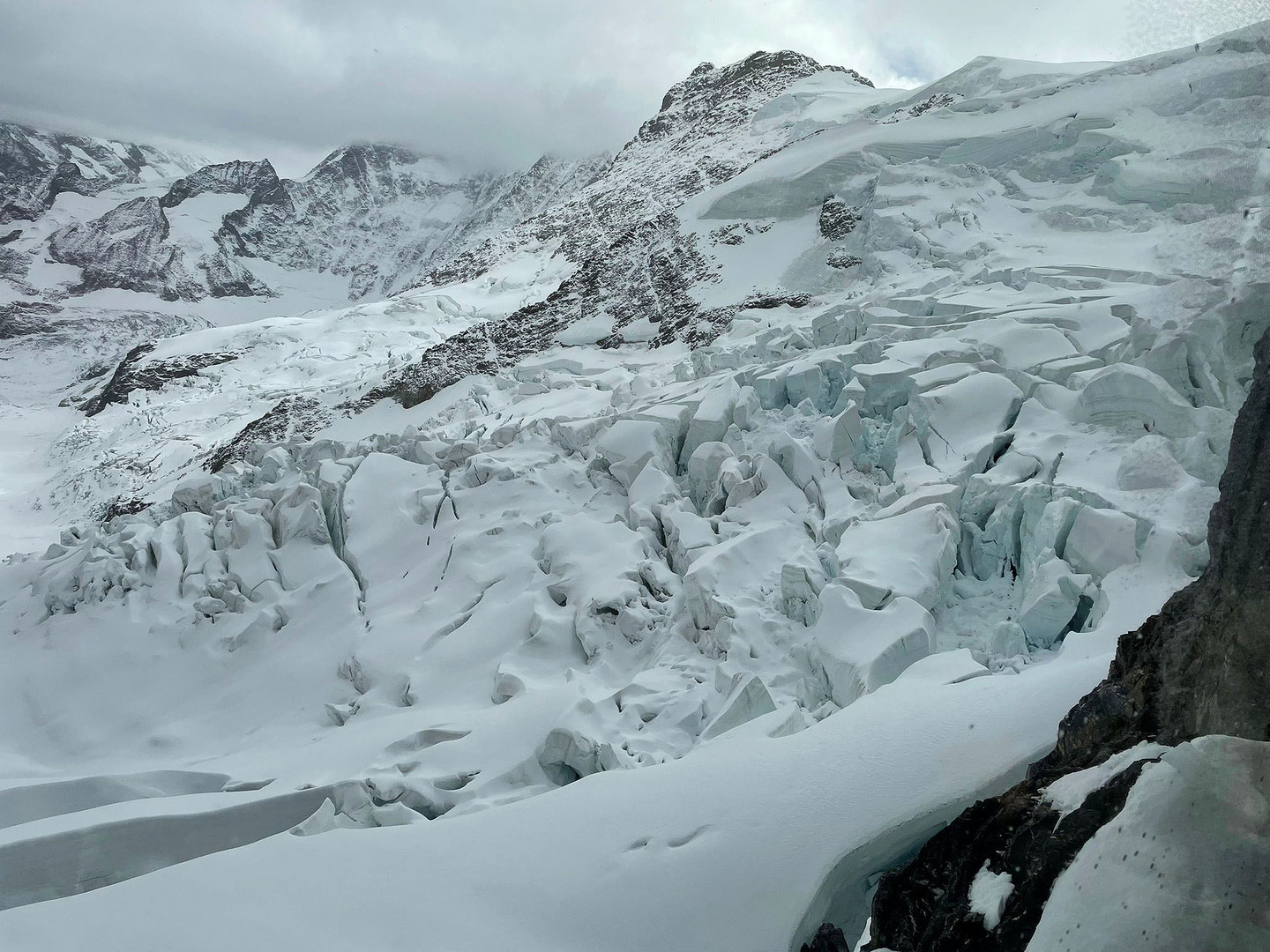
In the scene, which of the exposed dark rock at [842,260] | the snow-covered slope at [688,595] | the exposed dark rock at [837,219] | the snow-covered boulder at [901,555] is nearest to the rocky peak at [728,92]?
the exposed dark rock at [837,219]

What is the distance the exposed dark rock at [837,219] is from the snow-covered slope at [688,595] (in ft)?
3.89

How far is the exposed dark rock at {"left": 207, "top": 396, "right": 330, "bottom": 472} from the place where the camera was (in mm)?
18141

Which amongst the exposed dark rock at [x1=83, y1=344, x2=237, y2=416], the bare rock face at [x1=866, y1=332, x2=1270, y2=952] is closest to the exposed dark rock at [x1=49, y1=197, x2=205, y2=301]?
the exposed dark rock at [x1=83, y1=344, x2=237, y2=416]

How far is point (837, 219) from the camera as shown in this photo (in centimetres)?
1744

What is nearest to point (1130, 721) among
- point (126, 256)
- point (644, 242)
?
point (644, 242)

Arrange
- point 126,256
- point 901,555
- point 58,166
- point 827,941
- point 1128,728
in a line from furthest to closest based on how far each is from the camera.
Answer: point 58,166, point 126,256, point 901,555, point 827,941, point 1128,728

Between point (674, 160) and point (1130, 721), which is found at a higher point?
point (674, 160)

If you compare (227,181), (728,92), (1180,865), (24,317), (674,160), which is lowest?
(1180,865)

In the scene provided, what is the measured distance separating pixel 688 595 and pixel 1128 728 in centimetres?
423

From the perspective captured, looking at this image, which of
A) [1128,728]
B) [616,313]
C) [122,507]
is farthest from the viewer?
[122,507]

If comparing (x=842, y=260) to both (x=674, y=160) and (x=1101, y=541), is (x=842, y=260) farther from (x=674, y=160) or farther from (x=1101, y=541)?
(x=674, y=160)

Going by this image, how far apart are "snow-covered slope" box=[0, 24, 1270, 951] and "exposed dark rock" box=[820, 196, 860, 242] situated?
1.19 m

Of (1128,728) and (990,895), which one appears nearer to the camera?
(990,895)

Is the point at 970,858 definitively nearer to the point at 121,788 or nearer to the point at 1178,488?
the point at 1178,488
